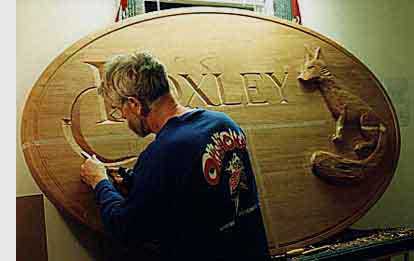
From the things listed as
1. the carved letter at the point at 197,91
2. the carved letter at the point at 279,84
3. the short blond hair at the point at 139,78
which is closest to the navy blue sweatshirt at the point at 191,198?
the short blond hair at the point at 139,78

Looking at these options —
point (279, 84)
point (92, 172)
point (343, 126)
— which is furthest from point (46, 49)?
point (343, 126)

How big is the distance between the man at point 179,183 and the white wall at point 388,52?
1089mm

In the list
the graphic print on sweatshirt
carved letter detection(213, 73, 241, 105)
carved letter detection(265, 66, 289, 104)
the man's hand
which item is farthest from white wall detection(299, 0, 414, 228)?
the man's hand

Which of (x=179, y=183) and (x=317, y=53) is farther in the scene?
(x=317, y=53)

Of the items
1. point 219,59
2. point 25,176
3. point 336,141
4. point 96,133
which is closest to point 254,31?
point 219,59

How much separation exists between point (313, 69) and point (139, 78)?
0.86 meters

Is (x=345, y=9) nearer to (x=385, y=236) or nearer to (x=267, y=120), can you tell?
(x=267, y=120)

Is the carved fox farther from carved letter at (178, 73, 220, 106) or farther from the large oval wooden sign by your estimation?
carved letter at (178, 73, 220, 106)

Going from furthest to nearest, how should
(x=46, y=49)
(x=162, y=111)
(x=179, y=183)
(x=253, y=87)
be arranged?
(x=253, y=87)
(x=46, y=49)
(x=162, y=111)
(x=179, y=183)

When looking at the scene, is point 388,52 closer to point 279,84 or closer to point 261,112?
point 279,84

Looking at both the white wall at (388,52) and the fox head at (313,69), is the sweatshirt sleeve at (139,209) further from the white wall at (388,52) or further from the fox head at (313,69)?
the white wall at (388,52)

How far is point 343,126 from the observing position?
6.89ft

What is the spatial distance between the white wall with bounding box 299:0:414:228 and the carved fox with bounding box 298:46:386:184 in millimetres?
376

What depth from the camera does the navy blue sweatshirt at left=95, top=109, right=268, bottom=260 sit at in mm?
1394
